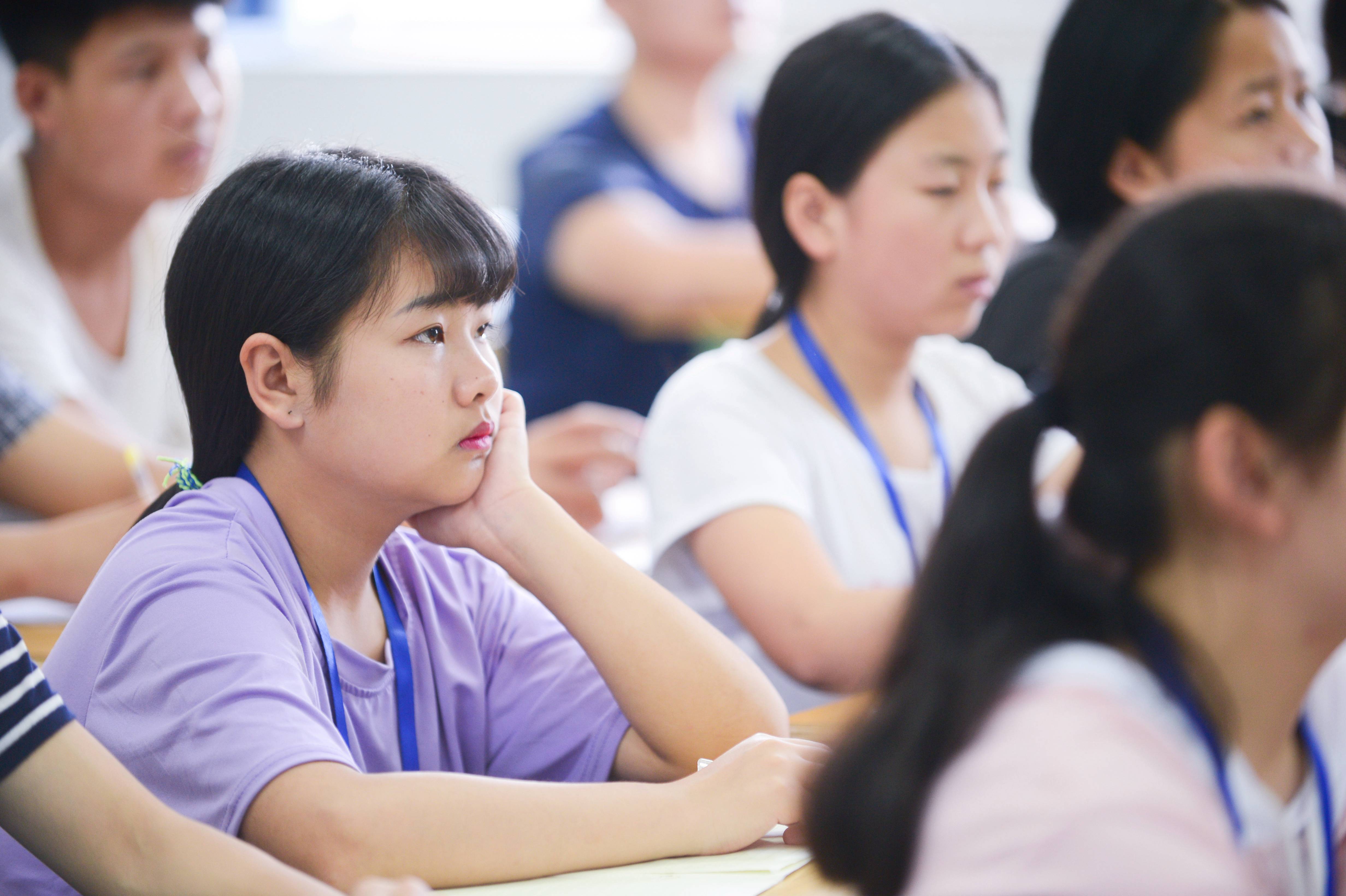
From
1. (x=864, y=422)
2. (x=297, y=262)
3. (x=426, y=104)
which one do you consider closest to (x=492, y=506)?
(x=297, y=262)

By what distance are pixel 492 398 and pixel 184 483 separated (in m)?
0.28

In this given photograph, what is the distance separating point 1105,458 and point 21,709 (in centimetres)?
72

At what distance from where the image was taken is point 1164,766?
0.64 meters

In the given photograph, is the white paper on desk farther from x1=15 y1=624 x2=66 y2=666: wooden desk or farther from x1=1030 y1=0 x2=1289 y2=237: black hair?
x1=1030 y1=0 x2=1289 y2=237: black hair

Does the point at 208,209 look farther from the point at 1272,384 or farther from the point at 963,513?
the point at 1272,384

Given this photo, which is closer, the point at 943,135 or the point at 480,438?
the point at 480,438

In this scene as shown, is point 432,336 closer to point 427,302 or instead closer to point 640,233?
point 427,302

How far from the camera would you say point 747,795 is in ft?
3.26

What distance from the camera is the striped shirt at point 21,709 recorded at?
890 millimetres

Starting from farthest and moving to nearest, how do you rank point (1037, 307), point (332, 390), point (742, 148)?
1. point (742, 148)
2. point (1037, 307)
3. point (332, 390)

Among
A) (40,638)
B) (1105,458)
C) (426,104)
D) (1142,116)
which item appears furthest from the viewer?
(426,104)

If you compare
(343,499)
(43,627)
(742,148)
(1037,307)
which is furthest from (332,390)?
(742,148)

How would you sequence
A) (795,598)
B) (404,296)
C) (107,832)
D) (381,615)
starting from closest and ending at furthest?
1. (107,832)
2. (404,296)
3. (381,615)
4. (795,598)

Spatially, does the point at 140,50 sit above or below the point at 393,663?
above
